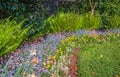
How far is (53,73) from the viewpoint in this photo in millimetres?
5418

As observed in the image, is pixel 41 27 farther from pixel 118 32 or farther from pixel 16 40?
pixel 118 32

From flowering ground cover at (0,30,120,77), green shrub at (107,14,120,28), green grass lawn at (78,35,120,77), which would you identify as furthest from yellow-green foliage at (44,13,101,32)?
green shrub at (107,14,120,28)

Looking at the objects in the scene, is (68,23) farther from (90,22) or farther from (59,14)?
(90,22)

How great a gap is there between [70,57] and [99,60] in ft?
3.55

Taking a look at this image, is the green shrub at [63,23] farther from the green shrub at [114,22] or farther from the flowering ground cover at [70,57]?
the green shrub at [114,22]

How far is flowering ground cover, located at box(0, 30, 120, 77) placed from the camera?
17.6ft

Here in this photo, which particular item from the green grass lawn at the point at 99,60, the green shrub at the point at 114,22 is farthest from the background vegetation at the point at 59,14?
the green grass lawn at the point at 99,60

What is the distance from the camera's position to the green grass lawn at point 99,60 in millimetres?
7361

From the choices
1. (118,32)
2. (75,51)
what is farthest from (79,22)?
(75,51)

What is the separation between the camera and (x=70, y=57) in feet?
24.9

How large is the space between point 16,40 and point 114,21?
8.30 meters

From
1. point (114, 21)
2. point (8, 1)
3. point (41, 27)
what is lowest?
point (114, 21)

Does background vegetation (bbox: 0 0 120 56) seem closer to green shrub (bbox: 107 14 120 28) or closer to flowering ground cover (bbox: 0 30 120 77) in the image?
green shrub (bbox: 107 14 120 28)

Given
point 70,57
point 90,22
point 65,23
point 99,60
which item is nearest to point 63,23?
point 65,23
